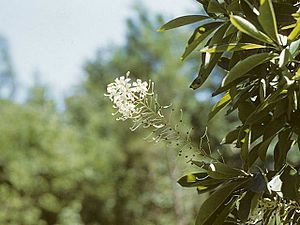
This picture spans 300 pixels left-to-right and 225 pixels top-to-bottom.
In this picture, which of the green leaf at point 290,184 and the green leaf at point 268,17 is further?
the green leaf at point 290,184

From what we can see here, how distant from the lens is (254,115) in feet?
2.35

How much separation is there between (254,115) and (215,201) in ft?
0.45

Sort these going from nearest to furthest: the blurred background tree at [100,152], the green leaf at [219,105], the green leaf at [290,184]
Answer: the green leaf at [290,184] < the green leaf at [219,105] < the blurred background tree at [100,152]

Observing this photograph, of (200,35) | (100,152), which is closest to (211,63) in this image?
(200,35)

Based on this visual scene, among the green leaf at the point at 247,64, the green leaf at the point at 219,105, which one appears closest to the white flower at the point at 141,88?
the green leaf at the point at 219,105

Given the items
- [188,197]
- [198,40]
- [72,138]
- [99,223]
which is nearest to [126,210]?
[99,223]

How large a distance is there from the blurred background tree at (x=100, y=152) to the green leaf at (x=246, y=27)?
214 inches

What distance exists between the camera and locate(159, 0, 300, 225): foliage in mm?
677

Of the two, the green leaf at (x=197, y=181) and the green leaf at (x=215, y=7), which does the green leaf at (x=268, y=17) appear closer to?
the green leaf at (x=215, y=7)

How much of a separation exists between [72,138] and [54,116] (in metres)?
0.45

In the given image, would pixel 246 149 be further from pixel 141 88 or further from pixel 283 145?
pixel 141 88

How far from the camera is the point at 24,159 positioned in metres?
6.70

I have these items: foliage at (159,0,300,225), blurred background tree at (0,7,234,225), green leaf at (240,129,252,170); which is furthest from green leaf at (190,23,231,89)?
blurred background tree at (0,7,234,225)

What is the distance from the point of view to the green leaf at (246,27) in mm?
589
